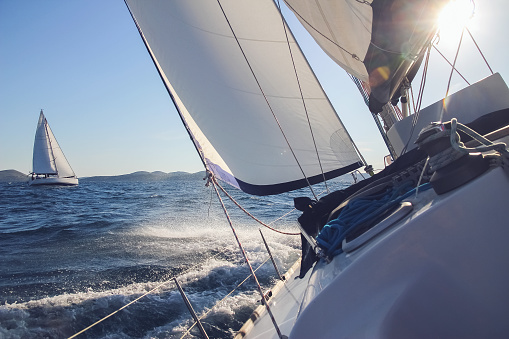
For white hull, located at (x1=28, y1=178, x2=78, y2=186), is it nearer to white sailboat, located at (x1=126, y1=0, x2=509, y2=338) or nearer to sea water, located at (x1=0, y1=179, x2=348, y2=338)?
sea water, located at (x1=0, y1=179, x2=348, y2=338)

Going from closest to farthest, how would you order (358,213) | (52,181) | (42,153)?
1. (358,213)
2. (42,153)
3. (52,181)

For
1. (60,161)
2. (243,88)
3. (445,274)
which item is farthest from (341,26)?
(60,161)

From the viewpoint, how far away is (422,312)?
0.95 meters

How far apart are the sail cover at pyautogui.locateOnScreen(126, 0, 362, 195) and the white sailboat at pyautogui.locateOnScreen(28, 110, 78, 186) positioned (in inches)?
1489

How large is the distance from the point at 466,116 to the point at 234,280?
4082 millimetres

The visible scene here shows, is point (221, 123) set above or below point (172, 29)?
below

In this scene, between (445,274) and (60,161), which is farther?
(60,161)

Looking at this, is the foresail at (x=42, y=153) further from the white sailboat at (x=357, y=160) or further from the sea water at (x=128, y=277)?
the white sailboat at (x=357, y=160)

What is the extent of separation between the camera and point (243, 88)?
10.7 ft

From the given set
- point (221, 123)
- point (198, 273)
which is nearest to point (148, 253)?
point (198, 273)

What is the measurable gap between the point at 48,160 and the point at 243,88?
40382 mm

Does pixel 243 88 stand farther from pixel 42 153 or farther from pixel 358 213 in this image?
pixel 42 153

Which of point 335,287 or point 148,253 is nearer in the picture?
point 335,287

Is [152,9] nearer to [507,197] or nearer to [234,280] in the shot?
[507,197]
